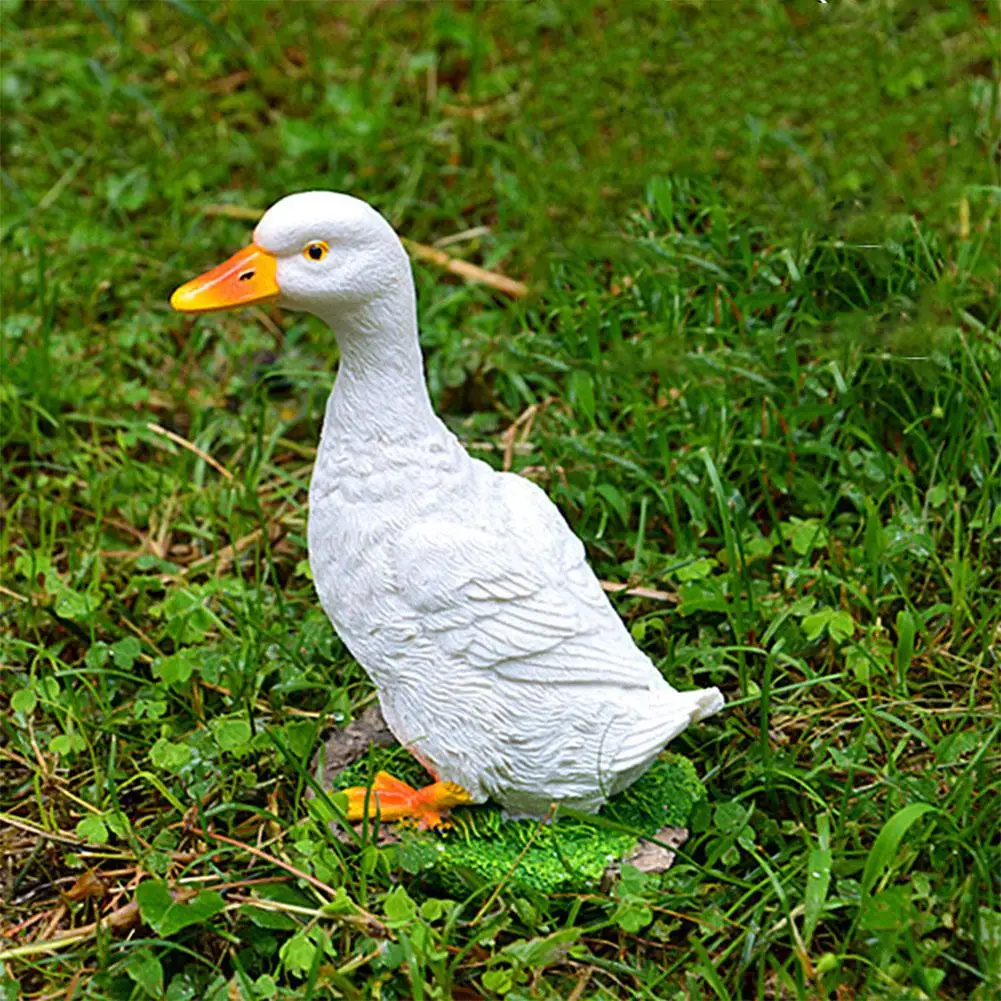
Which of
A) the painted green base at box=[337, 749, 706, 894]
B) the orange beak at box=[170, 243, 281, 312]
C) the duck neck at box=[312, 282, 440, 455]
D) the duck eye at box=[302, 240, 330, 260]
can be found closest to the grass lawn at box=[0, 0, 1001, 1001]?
the painted green base at box=[337, 749, 706, 894]

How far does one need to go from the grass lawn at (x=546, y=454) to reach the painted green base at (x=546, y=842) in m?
0.04

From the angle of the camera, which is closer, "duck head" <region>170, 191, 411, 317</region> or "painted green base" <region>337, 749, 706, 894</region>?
"duck head" <region>170, 191, 411, 317</region>

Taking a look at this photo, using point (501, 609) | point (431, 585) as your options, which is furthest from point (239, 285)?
point (501, 609)

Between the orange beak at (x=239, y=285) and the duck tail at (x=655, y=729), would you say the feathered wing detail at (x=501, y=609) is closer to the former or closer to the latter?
the duck tail at (x=655, y=729)

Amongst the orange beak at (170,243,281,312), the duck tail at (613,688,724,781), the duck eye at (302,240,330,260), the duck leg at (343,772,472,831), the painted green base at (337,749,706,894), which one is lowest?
the painted green base at (337,749,706,894)

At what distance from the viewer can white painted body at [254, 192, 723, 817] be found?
98.7 inches

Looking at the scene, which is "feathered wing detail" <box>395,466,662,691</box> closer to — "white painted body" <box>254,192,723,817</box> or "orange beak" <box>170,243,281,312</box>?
"white painted body" <box>254,192,723,817</box>

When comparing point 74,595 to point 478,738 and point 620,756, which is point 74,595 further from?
point 620,756

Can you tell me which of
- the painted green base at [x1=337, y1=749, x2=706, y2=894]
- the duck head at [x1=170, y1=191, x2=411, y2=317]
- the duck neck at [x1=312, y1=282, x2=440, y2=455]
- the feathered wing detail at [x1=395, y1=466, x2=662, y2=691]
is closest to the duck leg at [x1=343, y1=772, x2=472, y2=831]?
the painted green base at [x1=337, y1=749, x2=706, y2=894]

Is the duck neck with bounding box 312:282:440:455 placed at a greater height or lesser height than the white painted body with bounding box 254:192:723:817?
greater

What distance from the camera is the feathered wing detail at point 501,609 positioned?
251 cm

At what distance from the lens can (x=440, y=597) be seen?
2502 mm

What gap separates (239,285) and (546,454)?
1.20 m

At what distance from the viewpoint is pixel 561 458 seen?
3.54 meters
